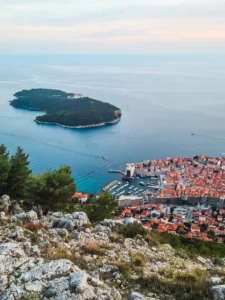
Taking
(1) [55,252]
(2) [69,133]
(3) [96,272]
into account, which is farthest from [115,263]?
(2) [69,133]

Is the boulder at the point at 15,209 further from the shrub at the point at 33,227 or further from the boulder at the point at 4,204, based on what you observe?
the shrub at the point at 33,227

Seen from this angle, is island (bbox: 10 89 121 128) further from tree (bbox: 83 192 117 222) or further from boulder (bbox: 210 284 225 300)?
boulder (bbox: 210 284 225 300)

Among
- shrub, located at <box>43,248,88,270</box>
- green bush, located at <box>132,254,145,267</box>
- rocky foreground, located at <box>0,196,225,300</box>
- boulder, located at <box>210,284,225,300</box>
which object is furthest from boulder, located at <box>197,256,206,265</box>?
shrub, located at <box>43,248,88,270</box>

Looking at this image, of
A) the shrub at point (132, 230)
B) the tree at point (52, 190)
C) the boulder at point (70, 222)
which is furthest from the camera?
the tree at point (52, 190)

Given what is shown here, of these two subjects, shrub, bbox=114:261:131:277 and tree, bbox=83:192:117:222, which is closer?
shrub, bbox=114:261:131:277

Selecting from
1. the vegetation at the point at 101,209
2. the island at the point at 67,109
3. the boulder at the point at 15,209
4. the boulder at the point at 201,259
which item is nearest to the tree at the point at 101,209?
the vegetation at the point at 101,209

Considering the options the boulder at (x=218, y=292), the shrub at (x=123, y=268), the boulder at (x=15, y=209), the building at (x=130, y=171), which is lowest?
the building at (x=130, y=171)
